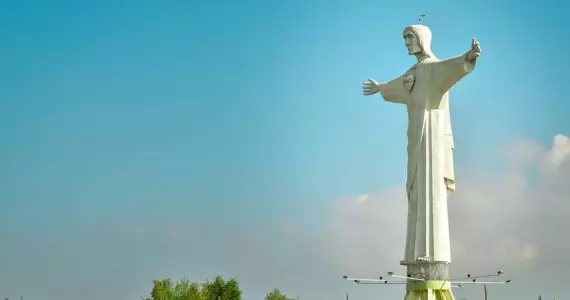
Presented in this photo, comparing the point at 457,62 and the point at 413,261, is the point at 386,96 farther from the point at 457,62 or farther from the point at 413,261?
the point at 413,261

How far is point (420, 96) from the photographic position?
24172 mm

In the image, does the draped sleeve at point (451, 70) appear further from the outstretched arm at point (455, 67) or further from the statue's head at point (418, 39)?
the statue's head at point (418, 39)

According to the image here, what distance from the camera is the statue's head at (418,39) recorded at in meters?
24.5

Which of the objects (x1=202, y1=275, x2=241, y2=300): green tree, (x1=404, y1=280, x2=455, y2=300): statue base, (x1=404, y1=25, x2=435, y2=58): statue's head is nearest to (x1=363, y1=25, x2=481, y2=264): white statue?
(x1=404, y1=25, x2=435, y2=58): statue's head

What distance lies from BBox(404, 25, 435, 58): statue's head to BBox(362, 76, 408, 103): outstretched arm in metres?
0.96

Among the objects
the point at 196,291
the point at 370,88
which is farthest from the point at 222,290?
the point at 370,88

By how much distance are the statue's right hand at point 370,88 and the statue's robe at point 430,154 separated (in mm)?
1466

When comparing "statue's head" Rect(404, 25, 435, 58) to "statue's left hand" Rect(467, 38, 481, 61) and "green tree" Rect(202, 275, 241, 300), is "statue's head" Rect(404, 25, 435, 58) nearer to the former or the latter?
"statue's left hand" Rect(467, 38, 481, 61)

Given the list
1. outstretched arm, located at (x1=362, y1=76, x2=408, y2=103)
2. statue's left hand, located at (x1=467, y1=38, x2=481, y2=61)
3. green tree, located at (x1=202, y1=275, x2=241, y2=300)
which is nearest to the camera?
statue's left hand, located at (x1=467, y1=38, x2=481, y2=61)

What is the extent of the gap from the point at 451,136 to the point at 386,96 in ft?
7.85

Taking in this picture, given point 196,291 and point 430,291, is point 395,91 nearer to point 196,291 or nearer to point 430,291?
point 430,291

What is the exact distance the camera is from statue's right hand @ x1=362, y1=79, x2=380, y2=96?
26.1 metres

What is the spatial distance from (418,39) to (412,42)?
20 centimetres

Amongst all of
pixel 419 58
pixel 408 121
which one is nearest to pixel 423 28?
pixel 419 58
